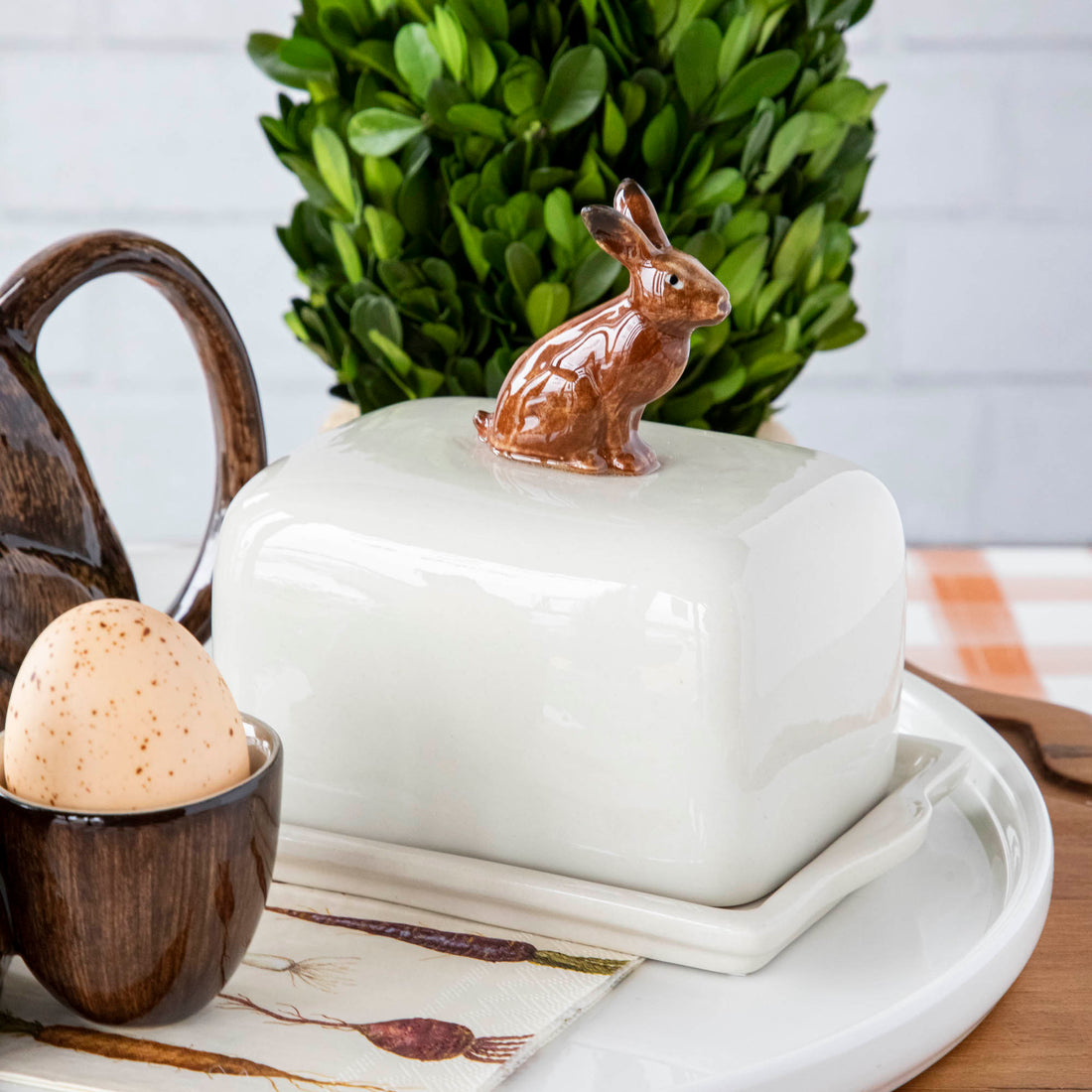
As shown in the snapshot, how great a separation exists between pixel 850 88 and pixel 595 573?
42 cm

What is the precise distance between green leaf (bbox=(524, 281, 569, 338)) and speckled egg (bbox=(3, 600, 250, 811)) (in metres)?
0.36

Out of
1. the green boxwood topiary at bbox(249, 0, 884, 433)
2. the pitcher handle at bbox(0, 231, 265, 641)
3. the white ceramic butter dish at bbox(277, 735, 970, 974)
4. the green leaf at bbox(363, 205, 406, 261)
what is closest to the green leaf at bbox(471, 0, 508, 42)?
the green boxwood topiary at bbox(249, 0, 884, 433)

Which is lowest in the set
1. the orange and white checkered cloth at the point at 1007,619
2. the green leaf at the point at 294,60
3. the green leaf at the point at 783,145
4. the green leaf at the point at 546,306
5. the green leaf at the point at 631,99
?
the orange and white checkered cloth at the point at 1007,619

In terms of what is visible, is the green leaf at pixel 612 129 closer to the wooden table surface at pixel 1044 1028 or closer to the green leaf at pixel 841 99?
the green leaf at pixel 841 99

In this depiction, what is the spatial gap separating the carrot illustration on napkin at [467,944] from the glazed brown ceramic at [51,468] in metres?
0.14

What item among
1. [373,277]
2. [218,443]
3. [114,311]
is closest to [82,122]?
[114,311]

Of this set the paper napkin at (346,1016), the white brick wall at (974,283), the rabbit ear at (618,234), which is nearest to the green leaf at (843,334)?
the rabbit ear at (618,234)

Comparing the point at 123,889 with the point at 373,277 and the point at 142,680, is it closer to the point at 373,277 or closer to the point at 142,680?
the point at 142,680

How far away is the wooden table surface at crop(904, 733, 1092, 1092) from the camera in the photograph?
0.42 meters

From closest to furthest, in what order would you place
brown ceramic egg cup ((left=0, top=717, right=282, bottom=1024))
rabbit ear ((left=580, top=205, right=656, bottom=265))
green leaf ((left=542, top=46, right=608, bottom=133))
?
1. brown ceramic egg cup ((left=0, top=717, right=282, bottom=1024))
2. rabbit ear ((left=580, top=205, right=656, bottom=265))
3. green leaf ((left=542, top=46, right=608, bottom=133))

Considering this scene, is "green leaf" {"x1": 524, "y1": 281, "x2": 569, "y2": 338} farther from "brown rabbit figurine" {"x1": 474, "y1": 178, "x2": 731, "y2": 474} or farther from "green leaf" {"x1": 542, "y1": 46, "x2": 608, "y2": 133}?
"brown rabbit figurine" {"x1": 474, "y1": 178, "x2": 731, "y2": 474}

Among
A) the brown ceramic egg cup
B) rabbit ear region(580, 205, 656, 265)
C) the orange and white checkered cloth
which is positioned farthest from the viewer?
the orange and white checkered cloth

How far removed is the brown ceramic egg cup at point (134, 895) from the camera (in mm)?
379

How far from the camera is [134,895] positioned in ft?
1.26
